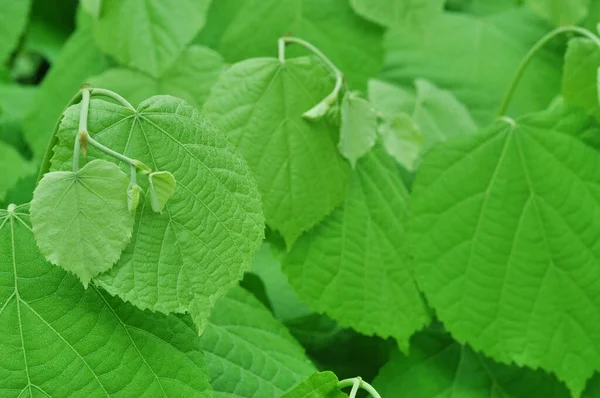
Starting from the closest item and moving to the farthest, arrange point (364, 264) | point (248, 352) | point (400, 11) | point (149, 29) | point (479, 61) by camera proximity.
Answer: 1. point (248, 352)
2. point (364, 264)
3. point (149, 29)
4. point (400, 11)
5. point (479, 61)

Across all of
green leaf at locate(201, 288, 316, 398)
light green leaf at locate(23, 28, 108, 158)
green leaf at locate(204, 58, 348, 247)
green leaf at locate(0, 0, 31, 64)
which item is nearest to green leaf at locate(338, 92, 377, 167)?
green leaf at locate(204, 58, 348, 247)

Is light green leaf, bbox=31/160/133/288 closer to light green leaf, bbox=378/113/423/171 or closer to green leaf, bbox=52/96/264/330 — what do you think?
green leaf, bbox=52/96/264/330

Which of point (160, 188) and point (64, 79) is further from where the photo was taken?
point (64, 79)

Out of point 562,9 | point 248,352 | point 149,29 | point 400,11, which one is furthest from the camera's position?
point 562,9

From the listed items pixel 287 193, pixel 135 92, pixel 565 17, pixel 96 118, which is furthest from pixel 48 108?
pixel 565 17

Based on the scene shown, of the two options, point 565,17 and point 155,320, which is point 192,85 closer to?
point 155,320

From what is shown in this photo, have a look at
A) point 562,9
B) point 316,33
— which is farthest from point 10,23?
point 562,9

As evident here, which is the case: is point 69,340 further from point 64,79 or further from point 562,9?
point 562,9
